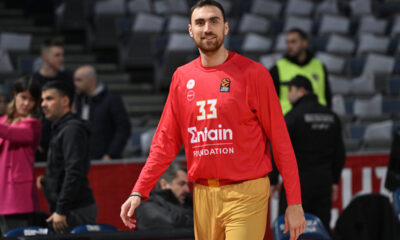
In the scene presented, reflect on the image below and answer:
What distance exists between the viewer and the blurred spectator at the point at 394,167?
4.77 metres

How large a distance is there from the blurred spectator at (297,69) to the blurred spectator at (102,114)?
1.33 metres

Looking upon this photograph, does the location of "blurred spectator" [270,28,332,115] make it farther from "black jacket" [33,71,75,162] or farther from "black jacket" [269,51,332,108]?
"black jacket" [33,71,75,162]

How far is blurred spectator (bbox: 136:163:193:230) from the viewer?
12.8 ft

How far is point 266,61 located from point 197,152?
578 cm

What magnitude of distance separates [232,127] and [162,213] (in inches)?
59.2

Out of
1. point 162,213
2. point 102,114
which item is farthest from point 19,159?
point 102,114

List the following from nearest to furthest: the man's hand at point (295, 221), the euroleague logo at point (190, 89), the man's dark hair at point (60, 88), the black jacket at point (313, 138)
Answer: the man's hand at point (295, 221) < the euroleague logo at point (190, 89) < the man's dark hair at point (60, 88) < the black jacket at point (313, 138)

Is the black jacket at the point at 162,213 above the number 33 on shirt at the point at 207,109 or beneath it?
beneath

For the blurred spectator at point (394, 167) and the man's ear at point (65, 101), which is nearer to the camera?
the man's ear at point (65, 101)

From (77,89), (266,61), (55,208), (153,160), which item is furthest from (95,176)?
(266,61)

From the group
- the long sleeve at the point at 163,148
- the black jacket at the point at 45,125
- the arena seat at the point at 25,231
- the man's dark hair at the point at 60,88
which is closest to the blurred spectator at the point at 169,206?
the arena seat at the point at 25,231

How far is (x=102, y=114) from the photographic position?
552 centimetres

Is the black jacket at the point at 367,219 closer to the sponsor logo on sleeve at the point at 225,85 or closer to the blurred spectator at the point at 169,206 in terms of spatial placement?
the blurred spectator at the point at 169,206

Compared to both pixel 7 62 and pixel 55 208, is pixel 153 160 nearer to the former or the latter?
pixel 55 208
